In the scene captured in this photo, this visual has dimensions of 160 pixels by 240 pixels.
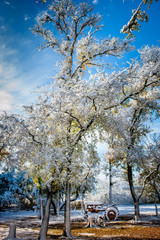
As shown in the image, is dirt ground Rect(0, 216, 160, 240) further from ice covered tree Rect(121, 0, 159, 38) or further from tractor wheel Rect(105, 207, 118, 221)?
ice covered tree Rect(121, 0, 159, 38)

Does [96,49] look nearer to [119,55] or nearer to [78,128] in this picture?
[119,55]

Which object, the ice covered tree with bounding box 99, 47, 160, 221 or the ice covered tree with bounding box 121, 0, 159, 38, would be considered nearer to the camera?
the ice covered tree with bounding box 121, 0, 159, 38

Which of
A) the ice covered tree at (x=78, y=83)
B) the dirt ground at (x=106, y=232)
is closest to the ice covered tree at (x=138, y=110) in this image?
the ice covered tree at (x=78, y=83)

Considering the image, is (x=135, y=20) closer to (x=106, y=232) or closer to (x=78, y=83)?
(x=78, y=83)


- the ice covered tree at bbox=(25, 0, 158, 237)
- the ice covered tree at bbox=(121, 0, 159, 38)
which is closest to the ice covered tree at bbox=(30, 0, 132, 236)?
the ice covered tree at bbox=(25, 0, 158, 237)

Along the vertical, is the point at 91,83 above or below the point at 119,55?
below

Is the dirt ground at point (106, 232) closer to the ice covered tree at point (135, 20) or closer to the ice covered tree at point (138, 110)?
the ice covered tree at point (138, 110)

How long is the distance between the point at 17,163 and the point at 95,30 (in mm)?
9288

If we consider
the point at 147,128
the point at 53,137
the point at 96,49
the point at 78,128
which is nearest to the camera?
the point at 53,137

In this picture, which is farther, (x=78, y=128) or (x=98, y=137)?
(x=98, y=137)

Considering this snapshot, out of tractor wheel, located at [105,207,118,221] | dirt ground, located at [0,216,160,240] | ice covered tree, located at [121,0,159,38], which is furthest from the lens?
tractor wheel, located at [105,207,118,221]

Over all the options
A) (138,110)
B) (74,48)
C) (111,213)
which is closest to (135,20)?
(74,48)

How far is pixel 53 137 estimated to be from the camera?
7.73 metres

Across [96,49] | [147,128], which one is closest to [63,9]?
[96,49]
